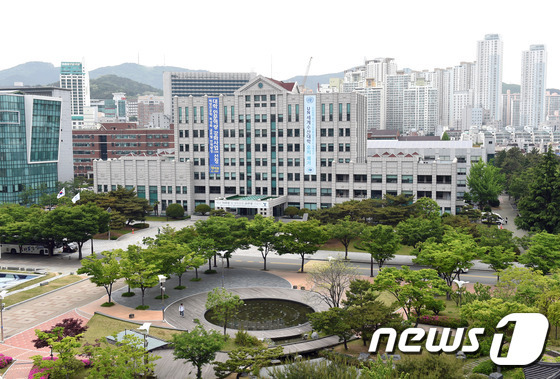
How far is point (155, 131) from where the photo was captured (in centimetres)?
15188

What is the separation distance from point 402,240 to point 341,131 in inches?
1400

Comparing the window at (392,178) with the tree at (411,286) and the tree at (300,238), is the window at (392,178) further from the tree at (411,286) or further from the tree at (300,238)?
the tree at (411,286)

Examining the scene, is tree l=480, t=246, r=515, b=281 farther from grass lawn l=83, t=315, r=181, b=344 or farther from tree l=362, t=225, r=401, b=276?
grass lawn l=83, t=315, r=181, b=344

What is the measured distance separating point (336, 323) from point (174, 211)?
60410 mm

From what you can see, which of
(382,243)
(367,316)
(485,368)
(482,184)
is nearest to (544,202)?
(482,184)

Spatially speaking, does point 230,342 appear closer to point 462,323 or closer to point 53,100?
point 462,323

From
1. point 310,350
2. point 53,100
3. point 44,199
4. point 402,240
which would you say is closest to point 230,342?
point 310,350

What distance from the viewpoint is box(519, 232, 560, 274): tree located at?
151ft

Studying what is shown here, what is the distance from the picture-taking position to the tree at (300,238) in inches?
2174

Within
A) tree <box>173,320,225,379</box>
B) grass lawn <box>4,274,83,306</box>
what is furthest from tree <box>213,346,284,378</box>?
grass lawn <box>4,274,83,306</box>

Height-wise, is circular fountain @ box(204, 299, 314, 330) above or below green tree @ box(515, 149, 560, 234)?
below

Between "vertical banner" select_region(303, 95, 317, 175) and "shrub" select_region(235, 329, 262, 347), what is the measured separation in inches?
2249

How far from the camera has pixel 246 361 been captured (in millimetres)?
30531

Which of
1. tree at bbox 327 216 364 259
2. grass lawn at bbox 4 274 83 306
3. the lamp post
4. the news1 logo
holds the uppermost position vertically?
the news1 logo
